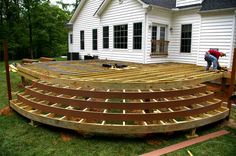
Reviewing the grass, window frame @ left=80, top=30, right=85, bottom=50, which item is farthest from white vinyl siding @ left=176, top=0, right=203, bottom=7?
window frame @ left=80, top=30, right=85, bottom=50

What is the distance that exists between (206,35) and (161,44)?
234cm

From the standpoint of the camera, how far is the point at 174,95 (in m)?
4.59

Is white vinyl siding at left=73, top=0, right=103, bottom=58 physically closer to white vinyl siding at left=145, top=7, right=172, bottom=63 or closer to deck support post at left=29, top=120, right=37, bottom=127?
white vinyl siding at left=145, top=7, right=172, bottom=63

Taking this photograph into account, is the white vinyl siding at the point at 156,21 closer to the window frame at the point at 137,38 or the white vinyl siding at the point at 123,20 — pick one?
the white vinyl siding at the point at 123,20

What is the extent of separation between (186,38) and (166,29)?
3.64 ft

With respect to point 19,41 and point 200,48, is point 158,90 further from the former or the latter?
point 19,41

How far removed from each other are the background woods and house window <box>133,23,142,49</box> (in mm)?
15263

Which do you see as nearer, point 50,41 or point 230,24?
point 230,24

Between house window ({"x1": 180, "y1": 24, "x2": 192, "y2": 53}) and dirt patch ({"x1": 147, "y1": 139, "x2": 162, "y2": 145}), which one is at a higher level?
house window ({"x1": 180, "y1": 24, "x2": 192, "y2": 53})

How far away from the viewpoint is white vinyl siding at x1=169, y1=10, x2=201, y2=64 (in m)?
9.82

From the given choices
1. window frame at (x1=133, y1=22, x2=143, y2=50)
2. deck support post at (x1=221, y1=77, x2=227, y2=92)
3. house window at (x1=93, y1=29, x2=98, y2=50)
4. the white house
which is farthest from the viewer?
house window at (x1=93, y1=29, x2=98, y2=50)

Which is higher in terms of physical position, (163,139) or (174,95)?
(174,95)

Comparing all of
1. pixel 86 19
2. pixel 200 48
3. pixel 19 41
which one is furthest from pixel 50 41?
pixel 200 48

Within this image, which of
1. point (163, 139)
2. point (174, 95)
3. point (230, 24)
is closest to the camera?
point (163, 139)
